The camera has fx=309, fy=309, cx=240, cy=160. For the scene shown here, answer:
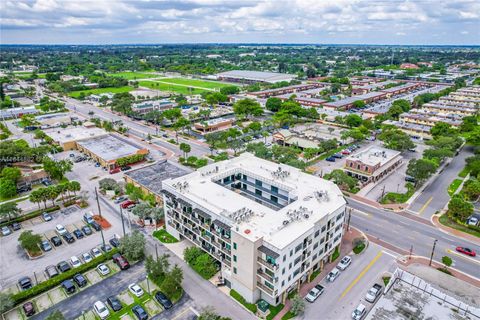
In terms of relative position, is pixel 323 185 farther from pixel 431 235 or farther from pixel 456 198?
pixel 456 198

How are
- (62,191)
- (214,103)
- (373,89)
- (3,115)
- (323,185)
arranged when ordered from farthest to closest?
(373,89), (214,103), (3,115), (62,191), (323,185)

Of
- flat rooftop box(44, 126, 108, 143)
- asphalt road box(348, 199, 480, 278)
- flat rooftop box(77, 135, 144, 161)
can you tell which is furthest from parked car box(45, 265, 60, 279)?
flat rooftop box(44, 126, 108, 143)

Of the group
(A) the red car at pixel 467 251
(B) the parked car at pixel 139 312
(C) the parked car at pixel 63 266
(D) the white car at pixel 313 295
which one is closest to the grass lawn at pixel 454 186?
(A) the red car at pixel 467 251

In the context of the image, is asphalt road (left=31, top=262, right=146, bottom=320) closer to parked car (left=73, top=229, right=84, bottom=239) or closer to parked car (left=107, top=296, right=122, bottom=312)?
parked car (left=107, top=296, right=122, bottom=312)

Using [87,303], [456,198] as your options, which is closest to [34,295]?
[87,303]

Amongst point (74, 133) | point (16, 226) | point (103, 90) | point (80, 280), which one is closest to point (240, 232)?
point (80, 280)

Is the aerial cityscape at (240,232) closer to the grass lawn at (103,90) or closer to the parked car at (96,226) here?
the parked car at (96,226)
